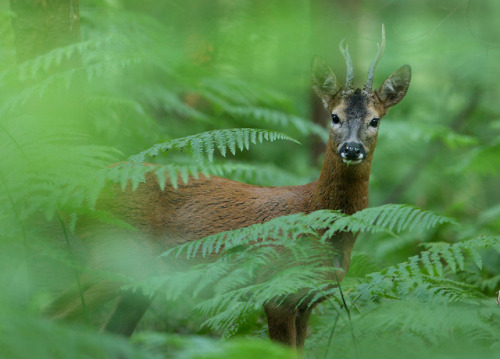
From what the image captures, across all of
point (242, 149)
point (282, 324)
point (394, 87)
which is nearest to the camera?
point (242, 149)

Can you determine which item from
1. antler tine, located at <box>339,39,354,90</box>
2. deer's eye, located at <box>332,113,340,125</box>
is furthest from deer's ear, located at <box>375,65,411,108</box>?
deer's eye, located at <box>332,113,340,125</box>

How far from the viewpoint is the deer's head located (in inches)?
165

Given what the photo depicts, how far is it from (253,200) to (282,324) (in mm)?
1045

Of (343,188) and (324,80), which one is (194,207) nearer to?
(343,188)

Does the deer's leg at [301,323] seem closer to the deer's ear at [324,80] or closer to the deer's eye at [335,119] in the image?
the deer's eye at [335,119]

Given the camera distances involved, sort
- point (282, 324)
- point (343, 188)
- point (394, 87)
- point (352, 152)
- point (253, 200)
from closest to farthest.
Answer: point (282, 324) < point (352, 152) < point (343, 188) < point (253, 200) < point (394, 87)

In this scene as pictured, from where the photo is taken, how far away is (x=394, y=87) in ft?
15.6

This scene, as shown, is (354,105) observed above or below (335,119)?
above

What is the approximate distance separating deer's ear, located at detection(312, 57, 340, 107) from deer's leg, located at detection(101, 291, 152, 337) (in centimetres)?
236

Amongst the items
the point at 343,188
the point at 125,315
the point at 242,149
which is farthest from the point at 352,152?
the point at 125,315

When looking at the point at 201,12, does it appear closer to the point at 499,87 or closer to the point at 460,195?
the point at 499,87

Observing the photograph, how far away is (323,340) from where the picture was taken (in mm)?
3404

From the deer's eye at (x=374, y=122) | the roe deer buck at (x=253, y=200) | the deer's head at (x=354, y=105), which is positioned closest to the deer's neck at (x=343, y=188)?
the roe deer buck at (x=253, y=200)

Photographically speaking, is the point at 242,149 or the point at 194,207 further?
the point at 194,207
